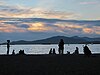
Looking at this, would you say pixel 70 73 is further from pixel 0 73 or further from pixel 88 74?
pixel 0 73

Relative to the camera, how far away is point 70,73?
56.7 ft

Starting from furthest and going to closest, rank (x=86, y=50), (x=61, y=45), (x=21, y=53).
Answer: (x=21, y=53)
(x=61, y=45)
(x=86, y=50)

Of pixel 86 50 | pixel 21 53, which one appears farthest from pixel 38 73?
pixel 21 53

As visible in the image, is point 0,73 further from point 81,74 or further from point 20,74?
point 81,74

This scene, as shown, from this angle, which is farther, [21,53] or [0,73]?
[21,53]

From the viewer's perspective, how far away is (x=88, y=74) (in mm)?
16734

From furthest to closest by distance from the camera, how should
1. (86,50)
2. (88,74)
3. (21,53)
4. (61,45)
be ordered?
(21,53), (61,45), (86,50), (88,74)

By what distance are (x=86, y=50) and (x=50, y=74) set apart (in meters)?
15.5

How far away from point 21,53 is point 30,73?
21.6m

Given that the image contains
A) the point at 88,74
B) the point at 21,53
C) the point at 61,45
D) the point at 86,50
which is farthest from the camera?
the point at 21,53

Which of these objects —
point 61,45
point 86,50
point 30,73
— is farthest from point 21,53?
point 30,73

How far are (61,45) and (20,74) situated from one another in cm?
1796

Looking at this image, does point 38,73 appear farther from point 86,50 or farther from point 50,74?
point 86,50

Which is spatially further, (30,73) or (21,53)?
(21,53)
